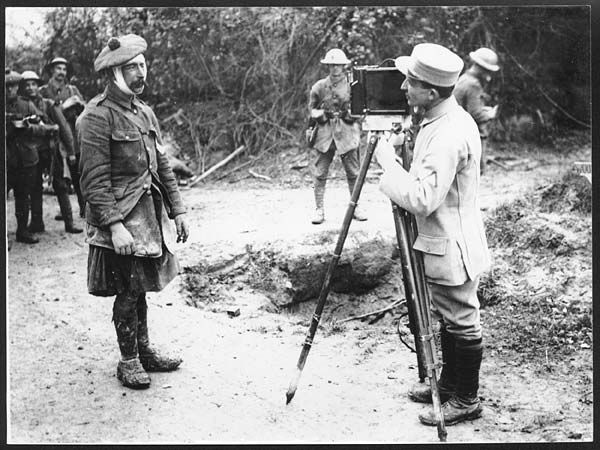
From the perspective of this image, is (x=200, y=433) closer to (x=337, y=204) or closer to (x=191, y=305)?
(x=191, y=305)

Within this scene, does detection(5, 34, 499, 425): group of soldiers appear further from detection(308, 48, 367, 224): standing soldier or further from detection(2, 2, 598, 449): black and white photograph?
detection(308, 48, 367, 224): standing soldier

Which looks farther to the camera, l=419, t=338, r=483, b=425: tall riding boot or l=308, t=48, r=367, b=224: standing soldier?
l=308, t=48, r=367, b=224: standing soldier

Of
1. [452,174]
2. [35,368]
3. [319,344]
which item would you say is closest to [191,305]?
[319,344]

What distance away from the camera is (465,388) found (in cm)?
392

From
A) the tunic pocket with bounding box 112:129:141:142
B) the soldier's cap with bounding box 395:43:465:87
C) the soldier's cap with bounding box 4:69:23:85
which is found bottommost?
the soldier's cap with bounding box 4:69:23:85

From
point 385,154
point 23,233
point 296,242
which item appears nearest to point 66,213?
point 23,233

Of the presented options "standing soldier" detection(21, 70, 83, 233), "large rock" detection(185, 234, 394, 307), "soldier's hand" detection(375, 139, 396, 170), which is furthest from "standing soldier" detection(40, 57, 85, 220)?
"soldier's hand" detection(375, 139, 396, 170)

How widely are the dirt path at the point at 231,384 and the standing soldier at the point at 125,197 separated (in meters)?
0.34

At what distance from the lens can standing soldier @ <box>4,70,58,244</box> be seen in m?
6.57

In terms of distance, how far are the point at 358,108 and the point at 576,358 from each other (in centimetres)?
225

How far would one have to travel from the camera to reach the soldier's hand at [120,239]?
3.98m

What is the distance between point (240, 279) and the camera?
19.8 ft

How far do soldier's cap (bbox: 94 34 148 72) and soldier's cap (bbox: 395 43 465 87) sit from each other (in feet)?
4.99

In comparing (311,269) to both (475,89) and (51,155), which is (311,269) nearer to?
(475,89)
